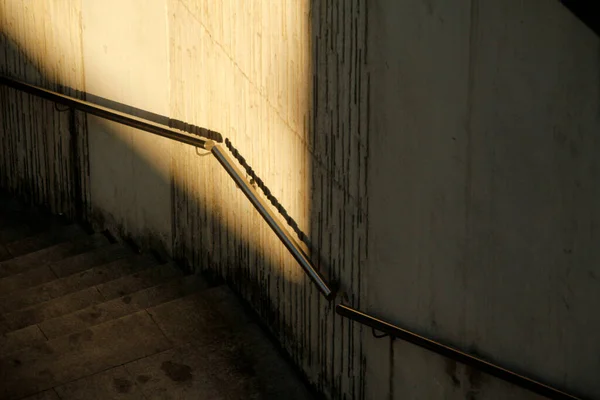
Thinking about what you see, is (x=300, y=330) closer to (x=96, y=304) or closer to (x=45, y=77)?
(x=96, y=304)

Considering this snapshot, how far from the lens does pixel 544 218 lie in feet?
9.41

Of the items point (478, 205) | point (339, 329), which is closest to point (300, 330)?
point (339, 329)

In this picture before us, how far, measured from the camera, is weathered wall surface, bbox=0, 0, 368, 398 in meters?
3.73

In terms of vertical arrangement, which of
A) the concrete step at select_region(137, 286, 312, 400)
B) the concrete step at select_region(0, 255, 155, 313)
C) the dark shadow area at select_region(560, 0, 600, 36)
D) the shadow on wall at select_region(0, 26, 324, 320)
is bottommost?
the concrete step at select_region(137, 286, 312, 400)

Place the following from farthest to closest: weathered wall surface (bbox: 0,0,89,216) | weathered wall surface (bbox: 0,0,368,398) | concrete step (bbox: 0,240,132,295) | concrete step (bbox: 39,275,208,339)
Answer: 1. weathered wall surface (bbox: 0,0,89,216)
2. concrete step (bbox: 0,240,132,295)
3. concrete step (bbox: 39,275,208,339)
4. weathered wall surface (bbox: 0,0,368,398)

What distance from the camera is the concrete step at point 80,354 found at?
13.0 ft

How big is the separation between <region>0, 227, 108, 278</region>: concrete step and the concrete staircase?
0.01m

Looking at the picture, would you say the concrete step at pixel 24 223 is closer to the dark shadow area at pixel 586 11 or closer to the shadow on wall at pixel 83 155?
the shadow on wall at pixel 83 155

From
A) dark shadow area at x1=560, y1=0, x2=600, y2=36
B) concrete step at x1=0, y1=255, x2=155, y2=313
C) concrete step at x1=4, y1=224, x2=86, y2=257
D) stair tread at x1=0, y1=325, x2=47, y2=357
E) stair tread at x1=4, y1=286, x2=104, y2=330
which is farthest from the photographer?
concrete step at x1=4, y1=224, x2=86, y2=257

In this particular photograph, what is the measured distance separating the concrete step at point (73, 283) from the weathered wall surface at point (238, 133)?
0.56 ft

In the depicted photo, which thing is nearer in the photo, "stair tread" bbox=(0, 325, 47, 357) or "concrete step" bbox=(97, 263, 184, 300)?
"stair tread" bbox=(0, 325, 47, 357)

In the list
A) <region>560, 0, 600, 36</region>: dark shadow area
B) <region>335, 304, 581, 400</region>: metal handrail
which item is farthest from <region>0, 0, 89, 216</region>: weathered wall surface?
<region>560, 0, 600, 36</region>: dark shadow area

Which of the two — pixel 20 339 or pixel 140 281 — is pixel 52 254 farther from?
pixel 20 339

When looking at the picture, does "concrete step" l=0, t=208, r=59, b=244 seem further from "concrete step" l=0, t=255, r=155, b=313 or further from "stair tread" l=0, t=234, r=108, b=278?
"concrete step" l=0, t=255, r=155, b=313
